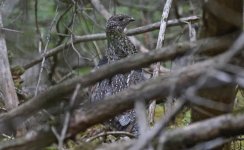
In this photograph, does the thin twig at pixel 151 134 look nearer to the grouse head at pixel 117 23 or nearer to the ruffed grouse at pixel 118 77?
the ruffed grouse at pixel 118 77

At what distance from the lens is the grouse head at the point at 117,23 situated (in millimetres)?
7156

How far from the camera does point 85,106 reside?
11.8 ft

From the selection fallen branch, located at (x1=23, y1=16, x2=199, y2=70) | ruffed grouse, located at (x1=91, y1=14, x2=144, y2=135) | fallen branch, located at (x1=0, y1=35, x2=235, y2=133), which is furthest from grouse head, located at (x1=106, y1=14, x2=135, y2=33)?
fallen branch, located at (x1=0, y1=35, x2=235, y2=133)

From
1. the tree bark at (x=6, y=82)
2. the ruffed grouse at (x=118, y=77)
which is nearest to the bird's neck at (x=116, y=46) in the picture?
the ruffed grouse at (x=118, y=77)

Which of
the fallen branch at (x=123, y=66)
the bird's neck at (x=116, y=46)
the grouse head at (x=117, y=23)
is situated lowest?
the bird's neck at (x=116, y=46)

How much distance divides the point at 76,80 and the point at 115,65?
0.24 meters

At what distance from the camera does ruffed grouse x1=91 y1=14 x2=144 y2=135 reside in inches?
228

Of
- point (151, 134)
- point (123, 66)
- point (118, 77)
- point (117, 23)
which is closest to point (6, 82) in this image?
point (118, 77)

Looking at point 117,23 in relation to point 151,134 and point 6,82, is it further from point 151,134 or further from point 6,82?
point 151,134

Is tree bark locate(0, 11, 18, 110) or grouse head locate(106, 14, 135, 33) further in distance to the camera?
grouse head locate(106, 14, 135, 33)

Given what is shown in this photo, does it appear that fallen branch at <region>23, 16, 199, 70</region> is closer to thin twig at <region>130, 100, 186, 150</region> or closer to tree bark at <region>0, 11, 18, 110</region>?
tree bark at <region>0, 11, 18, 110</region>

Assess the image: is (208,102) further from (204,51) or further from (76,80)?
(76,80)

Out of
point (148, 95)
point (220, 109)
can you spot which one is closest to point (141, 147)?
point (148, 95)

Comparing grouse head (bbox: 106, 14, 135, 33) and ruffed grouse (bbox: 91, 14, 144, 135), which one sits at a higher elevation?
grouse head (bbox: 106, 14, 135, 33)
